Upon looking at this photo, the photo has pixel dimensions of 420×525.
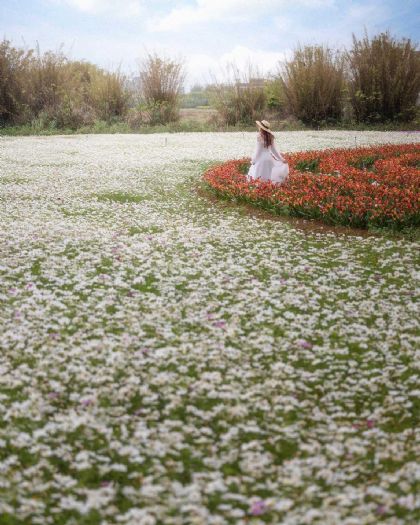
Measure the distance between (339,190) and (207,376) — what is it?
6.52 metres

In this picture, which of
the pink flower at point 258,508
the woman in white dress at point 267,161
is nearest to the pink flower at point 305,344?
the pink flower at point 258,508

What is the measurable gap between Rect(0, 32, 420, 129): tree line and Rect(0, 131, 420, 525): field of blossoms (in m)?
17.3

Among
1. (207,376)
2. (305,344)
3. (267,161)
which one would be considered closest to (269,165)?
(267,161)

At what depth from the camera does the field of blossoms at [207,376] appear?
125 inches

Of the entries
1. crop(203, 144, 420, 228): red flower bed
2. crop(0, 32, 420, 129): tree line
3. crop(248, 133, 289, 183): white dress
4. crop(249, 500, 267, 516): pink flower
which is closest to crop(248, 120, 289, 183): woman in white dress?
crop(248, 133, 289, 183): white dress

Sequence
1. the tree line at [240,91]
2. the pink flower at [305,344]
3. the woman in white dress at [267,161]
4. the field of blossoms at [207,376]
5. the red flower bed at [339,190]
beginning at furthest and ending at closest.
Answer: the tree line at [240,91]
the woman in white dress at [267,161]
the red flower bed at [339,190]
the pink flower at [305,344]
the field of blossoms at [207,376]

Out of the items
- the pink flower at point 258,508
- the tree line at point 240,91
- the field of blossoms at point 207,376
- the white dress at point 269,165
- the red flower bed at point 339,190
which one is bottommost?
the pink flower at point 258,508

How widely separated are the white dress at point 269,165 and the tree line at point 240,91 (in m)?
13.8

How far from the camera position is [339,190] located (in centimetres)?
1017

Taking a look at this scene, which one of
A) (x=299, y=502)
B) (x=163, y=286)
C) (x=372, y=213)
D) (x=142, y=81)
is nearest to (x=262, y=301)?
(x=163, y=286)

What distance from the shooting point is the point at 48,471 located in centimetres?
337

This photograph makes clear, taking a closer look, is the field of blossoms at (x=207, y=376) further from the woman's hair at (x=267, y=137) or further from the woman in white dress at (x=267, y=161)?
the woman's hair at (x=267, y=137)

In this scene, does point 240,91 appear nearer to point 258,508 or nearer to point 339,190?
point 339,190

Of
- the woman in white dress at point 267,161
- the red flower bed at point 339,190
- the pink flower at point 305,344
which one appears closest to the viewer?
the pink flower at point 305,344
